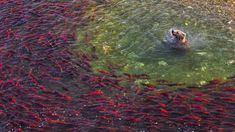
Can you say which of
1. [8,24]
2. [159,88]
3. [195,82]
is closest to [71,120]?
[159,88]

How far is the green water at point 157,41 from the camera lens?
13.2 meters

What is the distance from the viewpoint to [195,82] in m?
12.6

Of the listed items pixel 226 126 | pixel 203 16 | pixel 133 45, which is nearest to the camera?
pixel 226 126

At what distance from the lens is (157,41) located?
14680 millimetres

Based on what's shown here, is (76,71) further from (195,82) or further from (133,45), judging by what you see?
(195,82)

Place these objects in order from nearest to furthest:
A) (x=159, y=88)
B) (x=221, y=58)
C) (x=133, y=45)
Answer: (x=159, y=88) < (x=221, y=58) < (x=133, y=45)

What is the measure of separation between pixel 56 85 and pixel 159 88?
3.70 meters

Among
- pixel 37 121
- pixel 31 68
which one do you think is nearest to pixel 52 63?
pixel 31 68

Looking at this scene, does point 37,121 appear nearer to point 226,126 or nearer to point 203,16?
point 226,126

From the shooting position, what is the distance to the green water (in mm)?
13164

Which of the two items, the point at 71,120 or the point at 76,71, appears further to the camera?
the point at 76,71

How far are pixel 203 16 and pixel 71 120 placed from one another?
307 inches

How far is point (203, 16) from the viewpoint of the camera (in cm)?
1575

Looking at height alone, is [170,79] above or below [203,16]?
below
